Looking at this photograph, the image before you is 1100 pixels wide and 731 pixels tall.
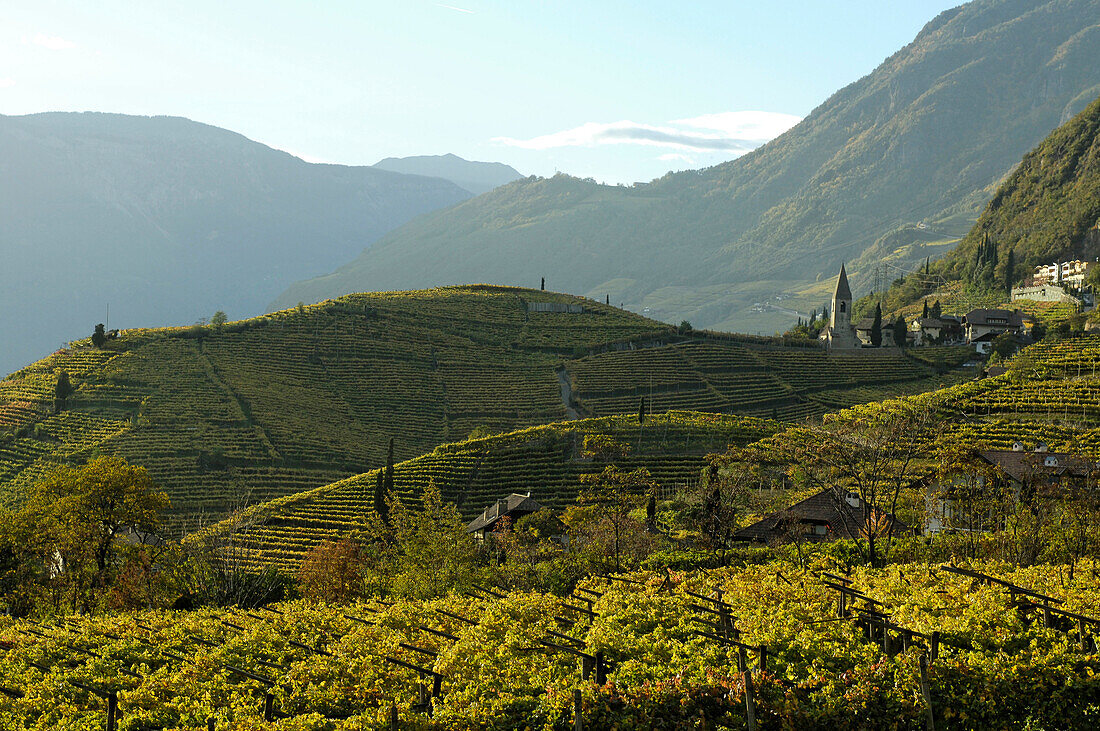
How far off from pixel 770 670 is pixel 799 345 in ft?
389

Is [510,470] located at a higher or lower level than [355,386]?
lower

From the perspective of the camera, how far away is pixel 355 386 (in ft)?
361

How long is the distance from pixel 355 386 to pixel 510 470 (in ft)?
132

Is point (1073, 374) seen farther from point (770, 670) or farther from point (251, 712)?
point (251, 712)

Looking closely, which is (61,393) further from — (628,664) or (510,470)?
(628,664)


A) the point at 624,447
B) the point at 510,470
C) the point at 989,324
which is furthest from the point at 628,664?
the point at 989,324

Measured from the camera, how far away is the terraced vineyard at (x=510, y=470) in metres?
65.6

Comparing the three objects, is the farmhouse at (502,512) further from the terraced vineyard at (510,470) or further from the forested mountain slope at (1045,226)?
the forested mountain slope at (1045,226)

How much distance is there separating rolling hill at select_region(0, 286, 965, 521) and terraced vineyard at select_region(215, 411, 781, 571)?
300 inches

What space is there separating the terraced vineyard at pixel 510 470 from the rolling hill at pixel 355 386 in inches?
300

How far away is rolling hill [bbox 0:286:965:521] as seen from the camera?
85625mm

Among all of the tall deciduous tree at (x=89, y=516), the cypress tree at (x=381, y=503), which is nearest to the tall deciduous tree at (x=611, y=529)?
the cypress tree at (x=381, y=503)

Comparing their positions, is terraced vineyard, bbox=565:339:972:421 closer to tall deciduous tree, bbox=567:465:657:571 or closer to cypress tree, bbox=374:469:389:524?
cypress tree, bbox=374:469:389:524

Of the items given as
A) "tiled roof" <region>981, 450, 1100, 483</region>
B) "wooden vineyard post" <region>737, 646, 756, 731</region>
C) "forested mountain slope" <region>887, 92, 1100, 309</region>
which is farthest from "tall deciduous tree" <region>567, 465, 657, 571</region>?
"forested mountain slope" <region>887, 92, 1100, 309</region>
